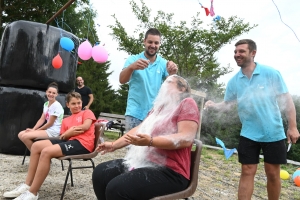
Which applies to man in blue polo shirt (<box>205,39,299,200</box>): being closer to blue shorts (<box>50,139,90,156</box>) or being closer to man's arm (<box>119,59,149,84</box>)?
man's arm (<box>119,59,149,84</box>)

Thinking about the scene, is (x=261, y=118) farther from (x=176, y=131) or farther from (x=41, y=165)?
(x=41, y=165)

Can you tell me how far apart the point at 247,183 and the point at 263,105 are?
29.2 inches

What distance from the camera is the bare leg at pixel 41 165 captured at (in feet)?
9.92

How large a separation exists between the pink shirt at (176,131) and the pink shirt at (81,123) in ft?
4.94

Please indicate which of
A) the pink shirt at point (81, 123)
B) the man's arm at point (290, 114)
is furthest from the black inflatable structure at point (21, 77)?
the man's arm at point (290, 114)

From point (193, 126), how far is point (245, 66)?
1.34m

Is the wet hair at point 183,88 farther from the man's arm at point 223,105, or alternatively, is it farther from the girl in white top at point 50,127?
the girl in white top at point 50,127

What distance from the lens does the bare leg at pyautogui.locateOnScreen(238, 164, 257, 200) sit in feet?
9.50

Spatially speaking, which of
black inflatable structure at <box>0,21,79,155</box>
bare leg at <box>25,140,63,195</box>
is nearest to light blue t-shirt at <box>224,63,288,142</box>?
bare leg at <box>25,140,63,195</box>

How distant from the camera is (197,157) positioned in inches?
82.8

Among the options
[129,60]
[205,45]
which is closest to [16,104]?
[129,60]

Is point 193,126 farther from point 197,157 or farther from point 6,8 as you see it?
point 6,8

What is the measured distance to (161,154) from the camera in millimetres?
2027

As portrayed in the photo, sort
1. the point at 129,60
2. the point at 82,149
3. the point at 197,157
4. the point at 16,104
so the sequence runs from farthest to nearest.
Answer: the point at 16,104 < the point at 82,149 < the point at 129,60 < the point at 197,157
